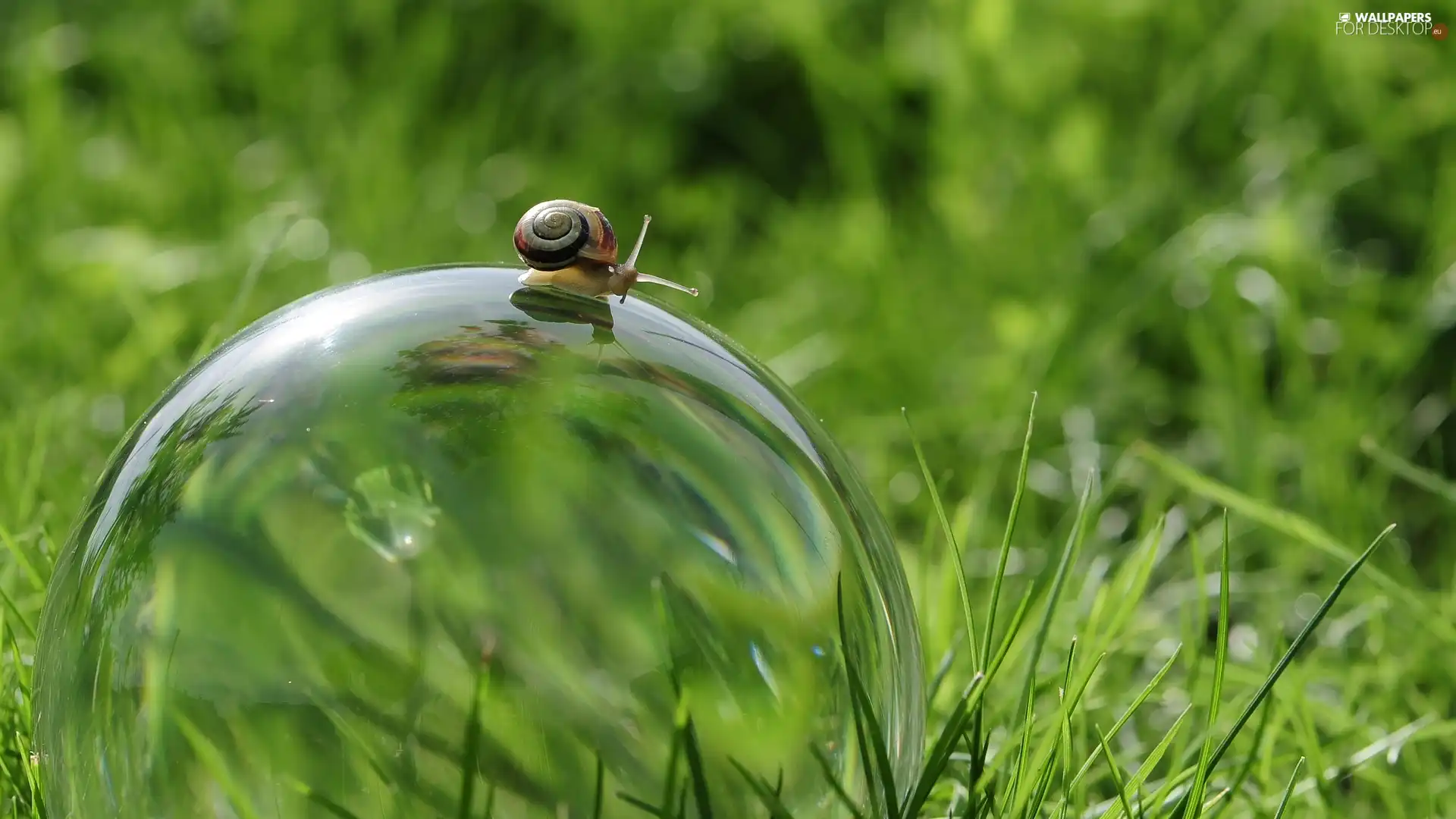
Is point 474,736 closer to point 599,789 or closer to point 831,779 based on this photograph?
point 599,789

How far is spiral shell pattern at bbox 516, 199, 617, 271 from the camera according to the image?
1.40m

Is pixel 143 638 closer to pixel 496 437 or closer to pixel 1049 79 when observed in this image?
pixel 496 437

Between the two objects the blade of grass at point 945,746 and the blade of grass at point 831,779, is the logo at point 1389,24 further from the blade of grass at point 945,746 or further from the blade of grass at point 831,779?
the blade of grass at point 831,779

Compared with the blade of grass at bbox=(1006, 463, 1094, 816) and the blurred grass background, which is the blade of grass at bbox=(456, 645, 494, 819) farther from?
the blurred grass background

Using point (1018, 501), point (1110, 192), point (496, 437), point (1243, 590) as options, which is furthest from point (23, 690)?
point (1110, 192)

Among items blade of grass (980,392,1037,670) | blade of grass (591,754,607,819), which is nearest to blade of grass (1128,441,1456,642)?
blade of grass (980,392,1037,670)

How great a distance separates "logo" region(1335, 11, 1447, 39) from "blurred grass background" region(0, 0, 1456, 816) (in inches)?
1.2

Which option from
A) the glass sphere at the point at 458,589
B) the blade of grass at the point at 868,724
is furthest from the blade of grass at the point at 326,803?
the blade of grass at the point at 868,724

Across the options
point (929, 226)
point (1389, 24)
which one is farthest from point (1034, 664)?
point (1389, 24)

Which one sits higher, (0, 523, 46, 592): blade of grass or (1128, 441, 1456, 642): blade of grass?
(0, 523, 46, 592): blade of grass

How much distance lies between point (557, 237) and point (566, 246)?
0.01 meters

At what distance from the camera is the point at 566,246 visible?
141cm

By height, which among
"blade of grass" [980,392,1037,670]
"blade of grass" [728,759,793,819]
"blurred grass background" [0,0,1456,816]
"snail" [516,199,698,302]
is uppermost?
"blurred grass background" [0,0,1456,816]

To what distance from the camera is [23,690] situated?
150 cm
